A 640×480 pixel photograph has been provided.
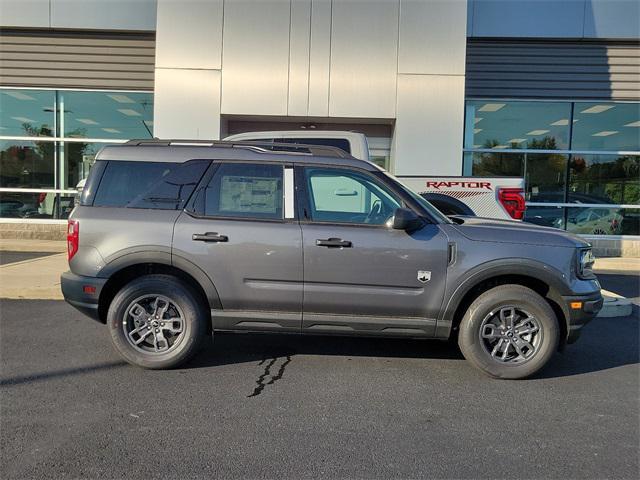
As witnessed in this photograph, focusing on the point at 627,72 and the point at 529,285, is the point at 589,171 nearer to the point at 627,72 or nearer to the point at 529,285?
the point at 627,72

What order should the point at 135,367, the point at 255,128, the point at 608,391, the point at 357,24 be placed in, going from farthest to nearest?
the point at 255,128 < the point at 357,24 < the point at 135,367 < the point at 608,391

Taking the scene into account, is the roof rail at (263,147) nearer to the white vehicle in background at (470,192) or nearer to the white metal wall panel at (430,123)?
the white vehicle in background at (470,192)

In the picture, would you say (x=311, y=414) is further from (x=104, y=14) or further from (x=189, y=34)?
(x=104, y=14)

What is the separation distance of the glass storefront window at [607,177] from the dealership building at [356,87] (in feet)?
0.12

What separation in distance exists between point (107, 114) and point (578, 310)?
12.8m

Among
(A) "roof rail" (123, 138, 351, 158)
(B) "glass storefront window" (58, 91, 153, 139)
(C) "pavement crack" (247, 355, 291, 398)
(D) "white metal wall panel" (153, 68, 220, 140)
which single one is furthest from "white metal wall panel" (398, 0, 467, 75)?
(C) "pavement crack" (247, 355, 291, 398)

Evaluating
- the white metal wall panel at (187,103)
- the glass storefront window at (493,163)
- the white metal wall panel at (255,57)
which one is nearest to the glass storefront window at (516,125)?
the glass storefront window at (493,163)

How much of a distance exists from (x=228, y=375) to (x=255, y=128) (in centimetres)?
911

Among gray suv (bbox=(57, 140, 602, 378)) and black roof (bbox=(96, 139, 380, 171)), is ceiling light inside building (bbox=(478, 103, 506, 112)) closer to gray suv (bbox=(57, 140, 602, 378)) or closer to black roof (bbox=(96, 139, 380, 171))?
gray suv (bbox=(57, 140, 602, 378))

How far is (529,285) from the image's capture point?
444 centimetres

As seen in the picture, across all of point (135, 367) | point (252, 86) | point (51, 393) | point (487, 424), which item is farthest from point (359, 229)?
point (252, 86)

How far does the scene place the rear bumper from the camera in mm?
4414

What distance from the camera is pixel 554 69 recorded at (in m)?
12.7

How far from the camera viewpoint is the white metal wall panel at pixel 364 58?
36.5ft
